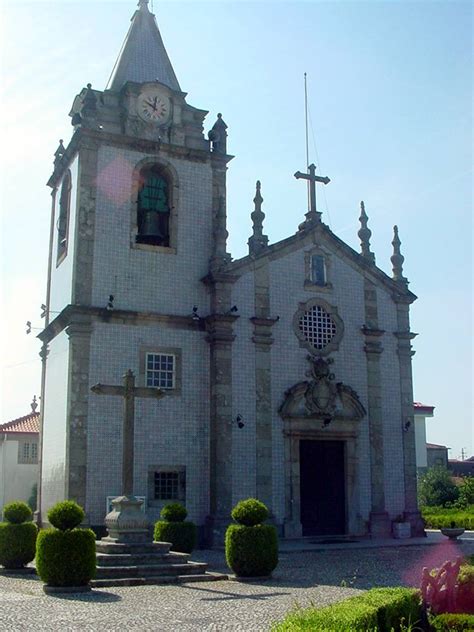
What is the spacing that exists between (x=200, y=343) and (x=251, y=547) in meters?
8.66

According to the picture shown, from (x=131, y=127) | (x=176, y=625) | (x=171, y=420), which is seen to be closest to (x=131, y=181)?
(x=131, y=127)

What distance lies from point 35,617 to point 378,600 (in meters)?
4.38

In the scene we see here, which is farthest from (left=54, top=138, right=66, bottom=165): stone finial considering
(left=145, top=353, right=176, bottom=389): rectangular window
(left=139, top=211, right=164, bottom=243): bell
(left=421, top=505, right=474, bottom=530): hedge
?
(left=421, top=505, right=474, bottom=530): hedge

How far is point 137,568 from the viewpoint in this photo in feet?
46.5

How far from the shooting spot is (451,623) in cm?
905

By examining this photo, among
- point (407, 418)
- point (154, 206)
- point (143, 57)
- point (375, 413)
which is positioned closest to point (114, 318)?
point (154, 206)

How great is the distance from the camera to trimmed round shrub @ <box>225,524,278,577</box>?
1435 cm

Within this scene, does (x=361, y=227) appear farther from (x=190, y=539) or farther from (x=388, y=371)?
(x=190, y=539)

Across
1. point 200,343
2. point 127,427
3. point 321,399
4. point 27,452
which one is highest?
point 200,343

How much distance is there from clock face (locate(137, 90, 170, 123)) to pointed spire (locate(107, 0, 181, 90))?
0.71m

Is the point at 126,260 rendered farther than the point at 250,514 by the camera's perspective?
Yes

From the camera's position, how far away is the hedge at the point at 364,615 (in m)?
7.45

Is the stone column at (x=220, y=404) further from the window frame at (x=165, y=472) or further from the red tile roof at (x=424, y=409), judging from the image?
the red tile roof at (x=424, y=409)

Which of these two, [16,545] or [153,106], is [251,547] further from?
[153,106]
